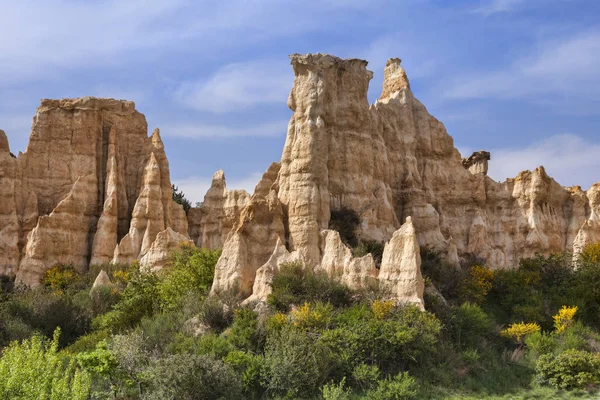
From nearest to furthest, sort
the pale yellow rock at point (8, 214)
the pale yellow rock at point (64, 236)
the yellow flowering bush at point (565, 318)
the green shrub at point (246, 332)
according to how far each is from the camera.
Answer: the green shrub at point (246, 332), the yellow flowering bush at point (565, 318), the pale yellow rock at point (64, 236), the pale yellow rock at point (8, 214)

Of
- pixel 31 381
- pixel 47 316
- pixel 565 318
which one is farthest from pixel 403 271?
pixel 47 316

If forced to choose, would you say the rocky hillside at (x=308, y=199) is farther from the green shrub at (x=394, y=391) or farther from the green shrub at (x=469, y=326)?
the green shrub at (x=394, y=391)

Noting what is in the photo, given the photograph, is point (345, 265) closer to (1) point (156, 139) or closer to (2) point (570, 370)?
(2) point (570, 370)

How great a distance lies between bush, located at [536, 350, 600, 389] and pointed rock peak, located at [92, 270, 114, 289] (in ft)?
67.2

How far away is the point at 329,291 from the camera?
1166 inches

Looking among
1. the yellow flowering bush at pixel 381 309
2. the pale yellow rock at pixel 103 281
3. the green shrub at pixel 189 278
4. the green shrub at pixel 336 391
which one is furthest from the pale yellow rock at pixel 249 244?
the pale yellow rock at pixel 103 281

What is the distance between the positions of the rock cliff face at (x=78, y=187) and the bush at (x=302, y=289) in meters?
14.6

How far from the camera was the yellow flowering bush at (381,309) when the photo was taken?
91.1 ft

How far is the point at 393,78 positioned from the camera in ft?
149

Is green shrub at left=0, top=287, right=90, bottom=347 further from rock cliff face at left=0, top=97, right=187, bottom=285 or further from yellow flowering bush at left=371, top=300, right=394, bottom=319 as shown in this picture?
yellow flowering bush at left=371, top=300, right=394, bottom=319

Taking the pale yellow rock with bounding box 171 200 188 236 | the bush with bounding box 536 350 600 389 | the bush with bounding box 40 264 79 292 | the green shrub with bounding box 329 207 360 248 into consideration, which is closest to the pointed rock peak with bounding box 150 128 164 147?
the pale yellow rock with bounding box 171 200 188 236

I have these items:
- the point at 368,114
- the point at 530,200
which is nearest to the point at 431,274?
the point at 368,114

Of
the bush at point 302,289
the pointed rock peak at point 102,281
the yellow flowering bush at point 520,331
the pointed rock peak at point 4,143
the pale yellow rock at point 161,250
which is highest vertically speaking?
the pointed rock peak at point 4,143

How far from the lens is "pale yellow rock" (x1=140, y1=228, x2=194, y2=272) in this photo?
3825 centimetres
